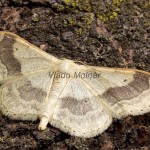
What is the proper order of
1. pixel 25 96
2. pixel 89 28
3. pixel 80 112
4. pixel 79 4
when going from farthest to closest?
pixel 79 4
pixel 89 28
pixel 25 96
pixel 80 112

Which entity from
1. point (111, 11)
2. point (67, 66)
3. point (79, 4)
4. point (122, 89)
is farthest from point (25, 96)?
point (111, 11)

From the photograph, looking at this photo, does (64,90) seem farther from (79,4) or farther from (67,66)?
(79,4)

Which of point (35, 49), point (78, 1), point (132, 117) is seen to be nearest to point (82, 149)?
point (132, 117)

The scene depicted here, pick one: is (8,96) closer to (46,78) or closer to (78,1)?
(46,78)

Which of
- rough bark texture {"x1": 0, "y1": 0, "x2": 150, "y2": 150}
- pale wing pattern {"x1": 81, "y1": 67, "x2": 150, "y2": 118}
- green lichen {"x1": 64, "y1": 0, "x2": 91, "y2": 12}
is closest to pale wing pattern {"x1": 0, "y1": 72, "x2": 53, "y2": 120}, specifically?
rough bark texture {"x1": 0, "y1": 0, "x2": 150, "y2": 150}

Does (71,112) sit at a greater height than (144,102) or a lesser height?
lesser

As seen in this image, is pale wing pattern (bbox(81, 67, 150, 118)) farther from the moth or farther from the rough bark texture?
the rough bark texture

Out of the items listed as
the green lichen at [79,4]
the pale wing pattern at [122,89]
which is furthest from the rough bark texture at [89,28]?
the pale wing pattern at [122,89]
